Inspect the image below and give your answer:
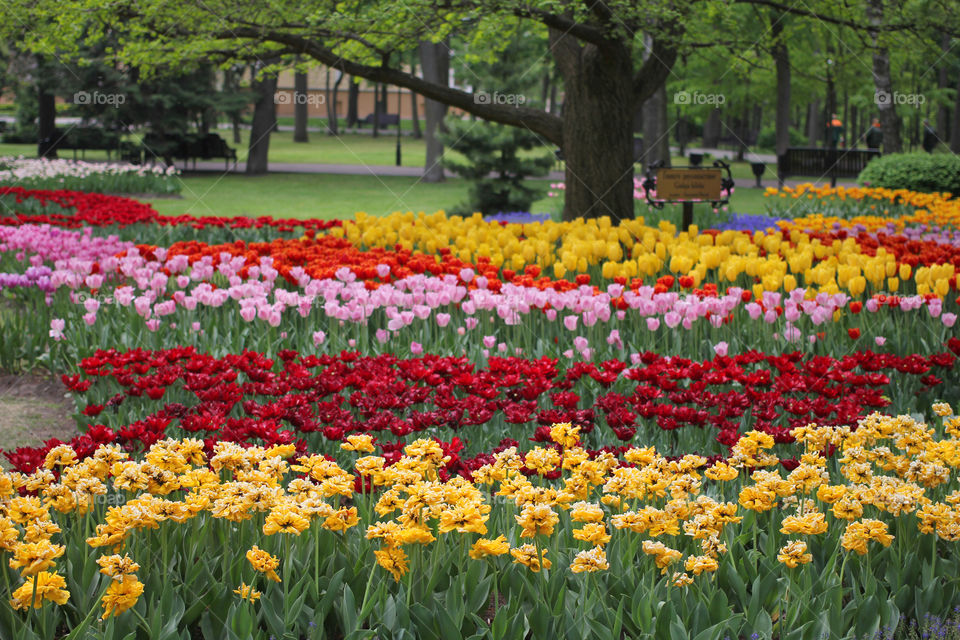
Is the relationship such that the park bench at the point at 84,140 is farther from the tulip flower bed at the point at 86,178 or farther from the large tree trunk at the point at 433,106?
the large tree trunk at the point at 433,106

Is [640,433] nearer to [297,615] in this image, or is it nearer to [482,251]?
[297,615]

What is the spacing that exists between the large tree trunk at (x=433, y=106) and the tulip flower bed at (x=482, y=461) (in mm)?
18346

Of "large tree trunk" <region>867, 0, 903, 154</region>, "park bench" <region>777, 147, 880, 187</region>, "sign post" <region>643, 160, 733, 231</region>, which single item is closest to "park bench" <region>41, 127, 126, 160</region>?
"park bench" <region>777, 147, 880, 187</region>

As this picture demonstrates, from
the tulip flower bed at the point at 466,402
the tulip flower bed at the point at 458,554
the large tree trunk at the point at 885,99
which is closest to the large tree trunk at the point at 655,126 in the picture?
the large tree trunk at the point at 885,99

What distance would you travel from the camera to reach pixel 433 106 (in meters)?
25.9

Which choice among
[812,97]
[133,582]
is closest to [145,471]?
[133,582]

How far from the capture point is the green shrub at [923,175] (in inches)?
658

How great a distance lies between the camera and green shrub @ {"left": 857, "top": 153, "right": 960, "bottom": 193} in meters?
16.7

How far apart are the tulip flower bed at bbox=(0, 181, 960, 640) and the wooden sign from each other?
2.47 m

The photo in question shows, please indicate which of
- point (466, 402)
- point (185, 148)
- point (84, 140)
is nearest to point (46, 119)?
point (84, 140)

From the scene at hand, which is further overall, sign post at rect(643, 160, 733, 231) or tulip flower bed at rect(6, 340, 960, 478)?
sign post at rect(643, 160, 733, 231)

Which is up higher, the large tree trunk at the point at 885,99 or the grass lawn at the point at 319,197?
the large tree trunk at the point at 885,99

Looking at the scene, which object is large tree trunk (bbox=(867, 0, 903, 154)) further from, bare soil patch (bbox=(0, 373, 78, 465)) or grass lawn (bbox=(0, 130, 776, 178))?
bare soil patch (bbox=(0, 373, 78, 465))

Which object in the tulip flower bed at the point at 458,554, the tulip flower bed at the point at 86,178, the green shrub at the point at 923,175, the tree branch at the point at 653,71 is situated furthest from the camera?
the tulip flower bed at the point at 86,178
